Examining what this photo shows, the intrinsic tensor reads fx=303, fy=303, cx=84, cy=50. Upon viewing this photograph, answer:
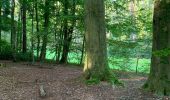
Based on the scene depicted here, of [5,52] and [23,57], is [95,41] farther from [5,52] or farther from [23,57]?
[5,52]

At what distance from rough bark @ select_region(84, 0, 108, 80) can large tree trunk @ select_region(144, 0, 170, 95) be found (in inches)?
78.7

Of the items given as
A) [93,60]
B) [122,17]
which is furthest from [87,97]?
[122,17]

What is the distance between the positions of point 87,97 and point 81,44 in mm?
11153

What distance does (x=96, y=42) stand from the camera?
10.8 metres

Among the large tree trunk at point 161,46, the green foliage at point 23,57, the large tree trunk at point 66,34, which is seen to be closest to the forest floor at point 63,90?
the large tree trunk at point 161,46

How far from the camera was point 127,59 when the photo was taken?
20.0 m

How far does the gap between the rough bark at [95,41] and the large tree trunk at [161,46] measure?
6.56ft

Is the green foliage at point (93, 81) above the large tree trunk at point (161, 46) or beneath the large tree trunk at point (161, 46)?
beneath

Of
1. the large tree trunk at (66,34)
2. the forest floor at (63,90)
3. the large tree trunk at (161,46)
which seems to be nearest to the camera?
the large tree trunk at (161,46)

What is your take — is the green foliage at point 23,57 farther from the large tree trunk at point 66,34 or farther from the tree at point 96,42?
the tree at point 96,42

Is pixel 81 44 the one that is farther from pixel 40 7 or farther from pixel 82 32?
pixel 40 7

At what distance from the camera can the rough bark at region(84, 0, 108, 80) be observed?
10.8m

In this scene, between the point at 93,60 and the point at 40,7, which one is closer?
the point at 93,60

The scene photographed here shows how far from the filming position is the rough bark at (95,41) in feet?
35.3
